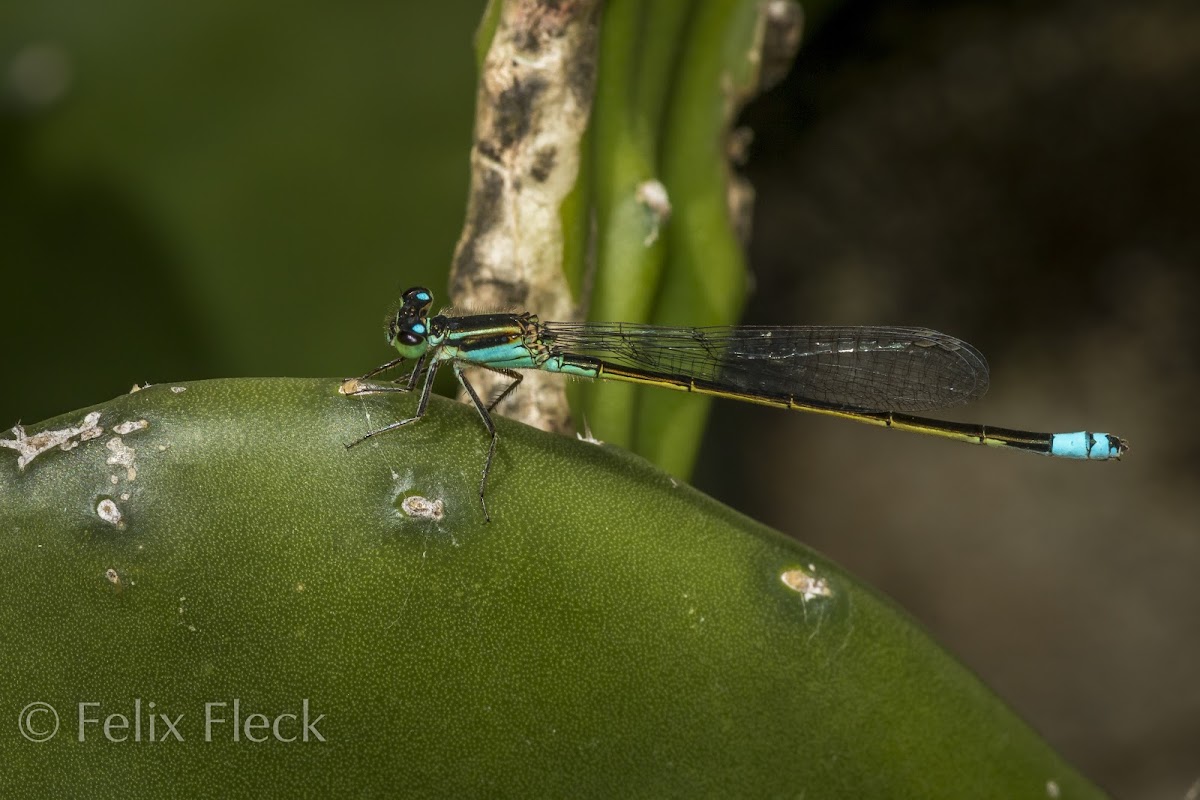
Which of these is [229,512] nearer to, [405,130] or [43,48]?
[405,130]

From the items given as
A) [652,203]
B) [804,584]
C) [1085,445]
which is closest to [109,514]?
[804,584]

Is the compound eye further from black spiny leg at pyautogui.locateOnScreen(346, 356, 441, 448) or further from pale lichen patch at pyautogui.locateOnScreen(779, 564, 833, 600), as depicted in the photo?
pale lichen patch at pyautogui.locateOnScreen(779, 564, 833, 600)

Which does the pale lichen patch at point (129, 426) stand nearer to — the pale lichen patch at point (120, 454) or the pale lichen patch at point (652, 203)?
the pale lichen patch at point (120, 454)

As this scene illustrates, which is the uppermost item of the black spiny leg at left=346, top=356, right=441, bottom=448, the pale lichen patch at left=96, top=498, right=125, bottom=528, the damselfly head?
the damselfly head

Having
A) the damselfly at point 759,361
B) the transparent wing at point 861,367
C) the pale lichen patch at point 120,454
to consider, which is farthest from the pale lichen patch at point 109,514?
the transparent wing at point 861,367

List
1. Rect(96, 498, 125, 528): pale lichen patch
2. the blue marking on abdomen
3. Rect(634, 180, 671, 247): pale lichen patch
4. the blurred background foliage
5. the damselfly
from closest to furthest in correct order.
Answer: Rect(96, 498, 125, 528): pale lichen patch < Rect(634, 180, 671, 247): pale lichen patch < the damselfly < the blue marking on abdomen < the blurred background foliage

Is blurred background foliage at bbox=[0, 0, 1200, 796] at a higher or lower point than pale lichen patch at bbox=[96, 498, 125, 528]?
higher

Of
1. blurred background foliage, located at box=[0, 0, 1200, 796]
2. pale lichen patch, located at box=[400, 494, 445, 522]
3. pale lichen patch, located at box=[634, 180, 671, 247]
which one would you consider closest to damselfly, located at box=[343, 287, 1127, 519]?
pale lichen patch, located at box=[634, 180, 671, 247]

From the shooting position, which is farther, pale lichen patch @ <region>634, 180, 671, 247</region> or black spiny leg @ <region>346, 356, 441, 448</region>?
pale lichen patch @ <region>634, 180, 671, 247</region>
